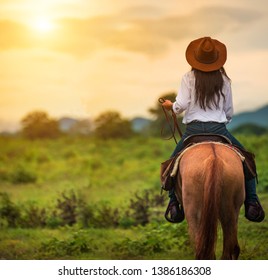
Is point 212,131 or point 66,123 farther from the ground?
point 66,123

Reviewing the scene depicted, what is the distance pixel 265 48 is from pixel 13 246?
5.49 m

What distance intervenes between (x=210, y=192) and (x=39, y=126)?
1186 cm

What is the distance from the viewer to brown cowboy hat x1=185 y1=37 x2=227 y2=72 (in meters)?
7.41

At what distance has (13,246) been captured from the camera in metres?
9.91

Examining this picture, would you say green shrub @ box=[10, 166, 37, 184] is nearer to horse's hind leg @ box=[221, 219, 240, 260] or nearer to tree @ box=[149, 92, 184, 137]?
tree @ box=[149, 92, 184, 137]

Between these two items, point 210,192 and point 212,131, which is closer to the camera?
point 210,192

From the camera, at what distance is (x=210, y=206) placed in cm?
675

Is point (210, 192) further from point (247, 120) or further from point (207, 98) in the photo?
point (247, 120)

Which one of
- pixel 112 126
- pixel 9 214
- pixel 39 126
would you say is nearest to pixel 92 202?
pixel 9 214

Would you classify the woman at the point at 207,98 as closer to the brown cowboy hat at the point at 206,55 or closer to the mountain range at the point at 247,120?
the brown cowboy hat at the point at 206,55

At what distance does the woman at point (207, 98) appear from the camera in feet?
24.2

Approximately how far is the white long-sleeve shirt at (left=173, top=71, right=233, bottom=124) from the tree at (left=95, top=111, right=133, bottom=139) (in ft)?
33.6

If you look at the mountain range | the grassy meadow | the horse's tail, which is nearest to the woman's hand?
the horse's tail
